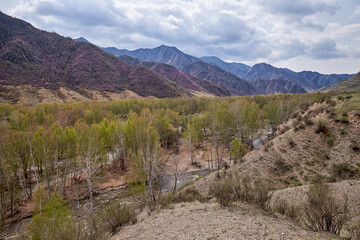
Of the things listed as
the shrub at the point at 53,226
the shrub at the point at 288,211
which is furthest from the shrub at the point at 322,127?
the shrub at the point at 53,226

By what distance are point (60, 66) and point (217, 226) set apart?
7429 inches

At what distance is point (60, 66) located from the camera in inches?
6117

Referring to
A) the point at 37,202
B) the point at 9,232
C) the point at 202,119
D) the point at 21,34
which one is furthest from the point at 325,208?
the point at 21,34

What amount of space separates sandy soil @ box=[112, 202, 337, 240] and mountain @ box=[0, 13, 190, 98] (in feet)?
459

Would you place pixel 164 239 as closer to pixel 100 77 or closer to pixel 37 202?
pixel 37 202

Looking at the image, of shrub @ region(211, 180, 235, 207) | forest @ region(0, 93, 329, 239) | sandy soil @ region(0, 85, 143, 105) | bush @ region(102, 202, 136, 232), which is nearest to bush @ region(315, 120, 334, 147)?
forest @ region(0, 93, 329, 239)

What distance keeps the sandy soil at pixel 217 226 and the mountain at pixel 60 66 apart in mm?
140016

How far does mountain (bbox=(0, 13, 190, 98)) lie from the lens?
417 ft

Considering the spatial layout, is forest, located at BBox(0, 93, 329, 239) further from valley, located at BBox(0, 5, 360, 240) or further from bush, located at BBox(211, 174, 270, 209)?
bush, located at BBox(211, 174, 270, 209)

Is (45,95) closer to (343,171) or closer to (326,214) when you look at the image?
(326,214)

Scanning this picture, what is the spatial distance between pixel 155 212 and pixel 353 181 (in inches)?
721

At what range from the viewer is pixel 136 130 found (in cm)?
2845

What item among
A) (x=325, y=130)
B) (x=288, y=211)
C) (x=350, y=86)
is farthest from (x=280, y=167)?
(x=350, y=86)

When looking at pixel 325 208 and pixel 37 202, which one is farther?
pixel 37 202
